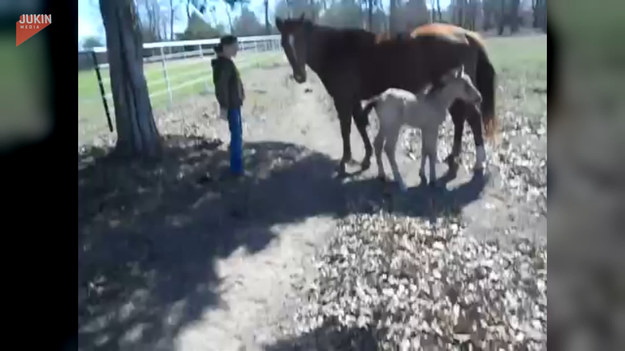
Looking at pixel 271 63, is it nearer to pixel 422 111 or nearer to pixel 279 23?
pixel 279 23

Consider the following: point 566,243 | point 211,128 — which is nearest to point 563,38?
point 566,243

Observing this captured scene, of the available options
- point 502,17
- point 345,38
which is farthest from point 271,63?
point 502,17

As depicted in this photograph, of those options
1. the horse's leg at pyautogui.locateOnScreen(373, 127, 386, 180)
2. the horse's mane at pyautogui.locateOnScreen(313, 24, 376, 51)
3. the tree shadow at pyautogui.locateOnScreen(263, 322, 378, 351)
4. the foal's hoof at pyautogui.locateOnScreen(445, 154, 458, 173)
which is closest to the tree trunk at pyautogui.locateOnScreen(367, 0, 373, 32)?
the horse's mane at pyautogui.locateOnScreen(313, 24, 376, 51)

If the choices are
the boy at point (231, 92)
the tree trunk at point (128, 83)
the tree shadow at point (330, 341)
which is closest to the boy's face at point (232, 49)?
the boy at point (231, 92)

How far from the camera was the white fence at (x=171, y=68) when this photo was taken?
5.60ft

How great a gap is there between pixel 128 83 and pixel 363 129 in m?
0.56

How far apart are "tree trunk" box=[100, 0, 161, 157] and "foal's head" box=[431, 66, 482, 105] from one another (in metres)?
0.67

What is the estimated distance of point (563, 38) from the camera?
171cm

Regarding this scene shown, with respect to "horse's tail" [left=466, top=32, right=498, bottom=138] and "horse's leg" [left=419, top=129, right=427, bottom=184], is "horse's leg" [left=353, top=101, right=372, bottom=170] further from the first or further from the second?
"horse's tail" [left=466, top=32, right=498, bottom=138]

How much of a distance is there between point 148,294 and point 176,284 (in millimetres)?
67

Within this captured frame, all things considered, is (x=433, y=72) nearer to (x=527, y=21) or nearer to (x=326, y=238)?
(x=527, y=21)

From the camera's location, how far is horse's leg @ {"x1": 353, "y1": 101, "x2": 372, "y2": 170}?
1.72 metres

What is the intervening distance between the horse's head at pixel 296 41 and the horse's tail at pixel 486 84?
1.22ft

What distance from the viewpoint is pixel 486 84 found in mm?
1717
